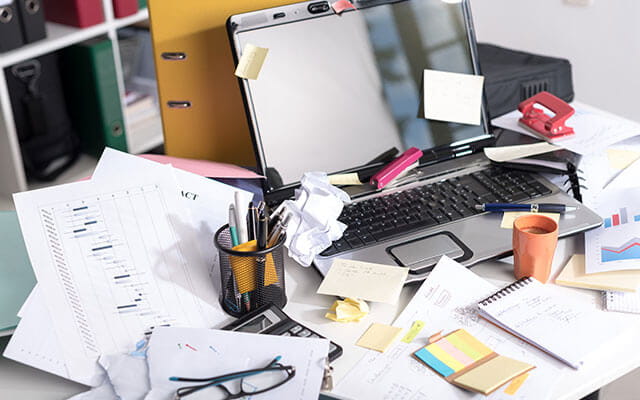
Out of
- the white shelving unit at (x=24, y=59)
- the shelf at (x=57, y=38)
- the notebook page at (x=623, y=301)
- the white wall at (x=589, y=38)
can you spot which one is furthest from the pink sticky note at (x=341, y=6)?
the white wall at (x=589, y=38)

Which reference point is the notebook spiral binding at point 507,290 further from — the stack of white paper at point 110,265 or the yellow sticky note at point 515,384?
the stack of white paper at point 110,265

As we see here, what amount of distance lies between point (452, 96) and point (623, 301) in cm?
50

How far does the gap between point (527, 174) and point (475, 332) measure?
433mm

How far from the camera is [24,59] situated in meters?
2.12

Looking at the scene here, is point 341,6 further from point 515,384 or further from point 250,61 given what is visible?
point 515,384

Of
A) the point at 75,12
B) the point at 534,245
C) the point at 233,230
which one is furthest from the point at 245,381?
the point at 75,12

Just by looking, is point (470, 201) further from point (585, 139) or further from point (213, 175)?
point (213, 175)

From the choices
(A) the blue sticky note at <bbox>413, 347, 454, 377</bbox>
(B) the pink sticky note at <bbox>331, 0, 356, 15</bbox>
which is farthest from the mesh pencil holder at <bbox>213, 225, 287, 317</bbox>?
(B) the pink sticky note at <bbox>331, 0, 356, 15</bbox>

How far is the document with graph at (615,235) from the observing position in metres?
1.03

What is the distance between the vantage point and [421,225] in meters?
1.11

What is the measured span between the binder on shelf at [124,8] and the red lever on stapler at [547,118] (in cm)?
154

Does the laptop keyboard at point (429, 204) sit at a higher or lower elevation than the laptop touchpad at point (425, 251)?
higher

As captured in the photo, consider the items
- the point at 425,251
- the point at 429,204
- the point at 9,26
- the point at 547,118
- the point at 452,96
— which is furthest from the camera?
the point at 9,26

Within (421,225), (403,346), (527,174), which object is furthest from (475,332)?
(527,174)
